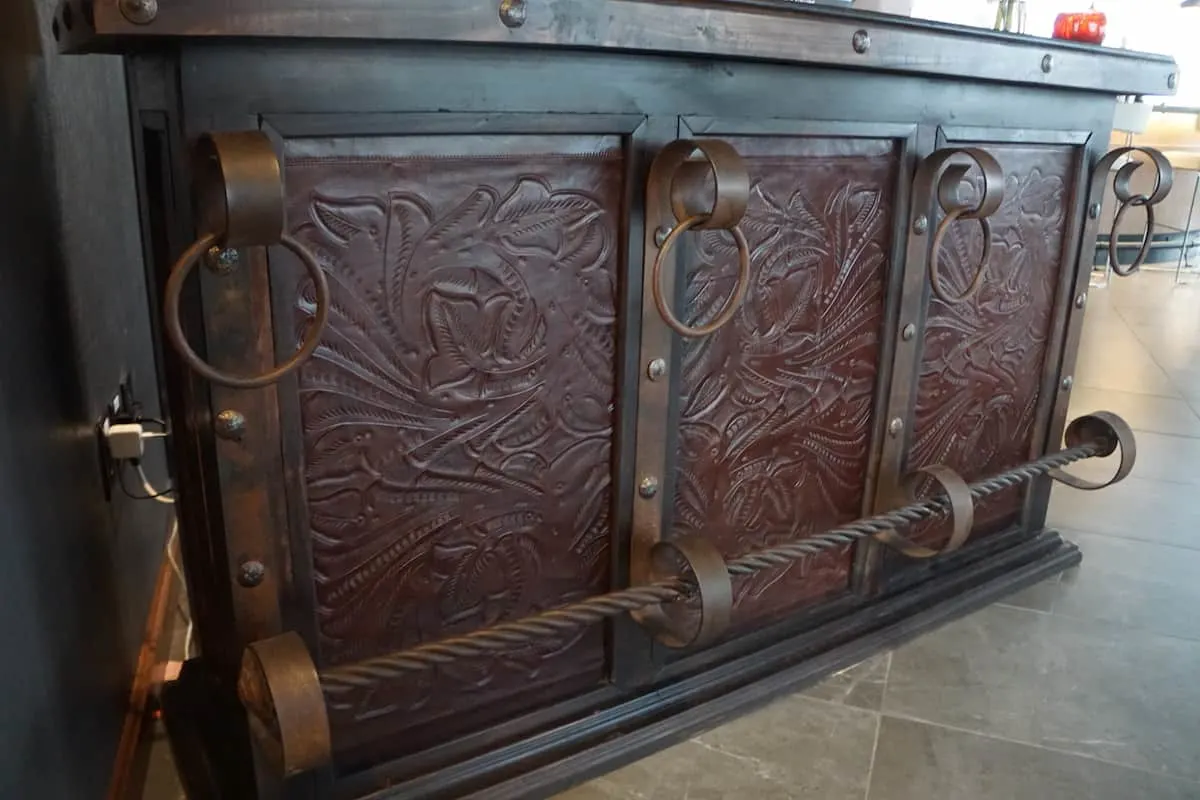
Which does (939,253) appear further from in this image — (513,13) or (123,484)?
(123,484)

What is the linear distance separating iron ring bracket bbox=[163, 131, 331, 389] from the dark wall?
0.62ft

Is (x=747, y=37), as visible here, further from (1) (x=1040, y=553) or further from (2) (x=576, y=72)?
(1) (x=1040, y=553)

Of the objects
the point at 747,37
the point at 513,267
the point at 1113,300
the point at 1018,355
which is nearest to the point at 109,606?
the point at 513,267

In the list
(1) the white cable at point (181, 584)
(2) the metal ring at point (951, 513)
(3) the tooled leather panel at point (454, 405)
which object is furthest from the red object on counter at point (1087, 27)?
(1) the white cable at point (181, 584)

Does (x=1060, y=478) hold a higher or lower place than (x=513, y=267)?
lower

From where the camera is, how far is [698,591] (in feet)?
3.64

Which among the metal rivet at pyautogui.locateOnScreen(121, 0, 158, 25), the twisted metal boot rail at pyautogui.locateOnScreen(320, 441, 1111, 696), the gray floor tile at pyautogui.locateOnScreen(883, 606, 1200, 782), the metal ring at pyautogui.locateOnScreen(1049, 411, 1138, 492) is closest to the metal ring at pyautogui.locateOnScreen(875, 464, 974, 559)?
the twisted metal boot rail at pyautogui.locateOnScreen(320, 441, 1111, 696)

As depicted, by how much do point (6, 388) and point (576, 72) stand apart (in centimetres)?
59

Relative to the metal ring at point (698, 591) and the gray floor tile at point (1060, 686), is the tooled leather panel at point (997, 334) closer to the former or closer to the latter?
the gray floor tile at point (1060, 686)

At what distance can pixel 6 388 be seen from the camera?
0.83 metres

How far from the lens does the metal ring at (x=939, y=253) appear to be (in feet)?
4.19

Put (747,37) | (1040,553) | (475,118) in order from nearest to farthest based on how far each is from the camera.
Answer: (475,118)
(747,37)
(1040,553)

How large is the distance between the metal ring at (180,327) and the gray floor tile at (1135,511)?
1.63 metres

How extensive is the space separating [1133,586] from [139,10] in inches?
67.7
